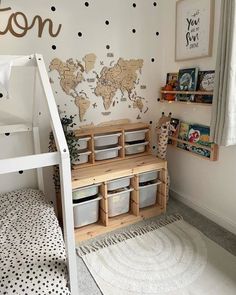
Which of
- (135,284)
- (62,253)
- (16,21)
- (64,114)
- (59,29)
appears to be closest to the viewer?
(62,253)

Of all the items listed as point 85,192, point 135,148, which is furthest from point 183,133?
point 85,192

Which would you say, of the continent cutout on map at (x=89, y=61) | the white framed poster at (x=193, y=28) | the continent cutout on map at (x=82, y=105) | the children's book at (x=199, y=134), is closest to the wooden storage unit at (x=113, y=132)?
the continent cutout on map at (x=82, y=105)

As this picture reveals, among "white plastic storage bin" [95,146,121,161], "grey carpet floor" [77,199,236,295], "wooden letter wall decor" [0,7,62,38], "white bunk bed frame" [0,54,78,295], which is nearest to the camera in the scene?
"white bunk bed frame" [0,54,78,295]

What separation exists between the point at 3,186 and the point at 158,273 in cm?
140

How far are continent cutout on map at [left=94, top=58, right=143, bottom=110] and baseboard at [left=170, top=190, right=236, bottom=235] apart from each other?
3.93 feet

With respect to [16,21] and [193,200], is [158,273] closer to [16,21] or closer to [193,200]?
[193,200]

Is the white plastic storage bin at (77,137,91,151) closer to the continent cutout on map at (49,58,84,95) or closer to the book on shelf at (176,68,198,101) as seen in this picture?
the continent cutout on map at (49,58,84,95)

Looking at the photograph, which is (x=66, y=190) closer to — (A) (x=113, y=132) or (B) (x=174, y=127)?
(A) (x=113, y=132)

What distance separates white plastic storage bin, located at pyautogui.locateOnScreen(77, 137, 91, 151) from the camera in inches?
85.6

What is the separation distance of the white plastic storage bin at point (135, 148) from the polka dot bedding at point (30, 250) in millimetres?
944

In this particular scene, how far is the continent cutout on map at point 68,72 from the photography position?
82.4 inches

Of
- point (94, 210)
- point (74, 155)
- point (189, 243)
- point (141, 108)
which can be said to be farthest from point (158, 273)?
point (141, 108)

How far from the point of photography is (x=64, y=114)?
222cm

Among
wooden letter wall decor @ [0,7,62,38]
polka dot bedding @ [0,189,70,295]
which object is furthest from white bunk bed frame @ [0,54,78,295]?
wooden letter wall decor @ [0,7,62,38]
